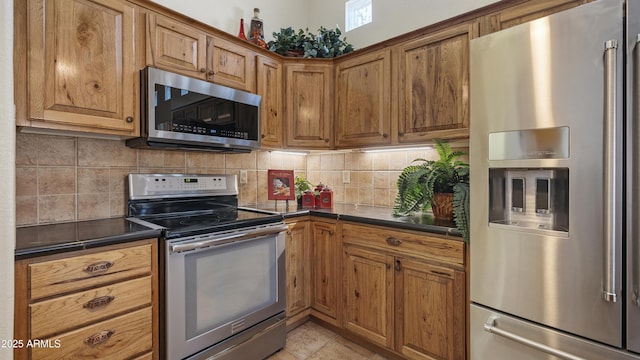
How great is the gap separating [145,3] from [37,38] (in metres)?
0.58

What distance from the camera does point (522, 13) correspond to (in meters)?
1.61

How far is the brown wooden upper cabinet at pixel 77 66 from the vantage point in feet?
4.50

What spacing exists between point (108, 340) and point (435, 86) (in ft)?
7.26

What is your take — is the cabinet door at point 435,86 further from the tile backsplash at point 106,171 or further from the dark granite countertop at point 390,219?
the dark granite countertop at point 390,219

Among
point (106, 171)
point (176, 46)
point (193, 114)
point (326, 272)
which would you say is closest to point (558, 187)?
point (326, 272)

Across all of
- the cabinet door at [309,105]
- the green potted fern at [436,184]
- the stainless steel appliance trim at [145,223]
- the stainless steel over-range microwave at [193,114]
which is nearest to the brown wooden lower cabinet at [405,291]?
the green potted fern at [436,184]

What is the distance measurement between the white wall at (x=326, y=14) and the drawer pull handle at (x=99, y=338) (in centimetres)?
211

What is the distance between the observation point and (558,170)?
1.19 metres

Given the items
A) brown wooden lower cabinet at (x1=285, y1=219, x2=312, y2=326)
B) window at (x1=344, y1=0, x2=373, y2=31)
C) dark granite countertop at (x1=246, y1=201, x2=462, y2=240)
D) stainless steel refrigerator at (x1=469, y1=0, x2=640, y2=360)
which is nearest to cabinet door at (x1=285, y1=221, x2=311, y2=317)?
brown wooden lower cabinet at (x1=285, y1=219, x2=312, y2=326)

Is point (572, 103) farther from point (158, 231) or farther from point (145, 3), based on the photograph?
point (145, 3)

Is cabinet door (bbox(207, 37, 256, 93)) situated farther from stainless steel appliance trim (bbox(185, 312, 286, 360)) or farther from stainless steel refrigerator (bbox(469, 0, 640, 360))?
stainless steel appliance trim (bbox(185, 312, 286, 360))

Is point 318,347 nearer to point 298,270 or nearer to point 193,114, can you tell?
point 298,270

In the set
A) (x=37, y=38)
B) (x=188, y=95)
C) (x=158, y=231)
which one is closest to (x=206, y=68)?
(x=188, y=95)
